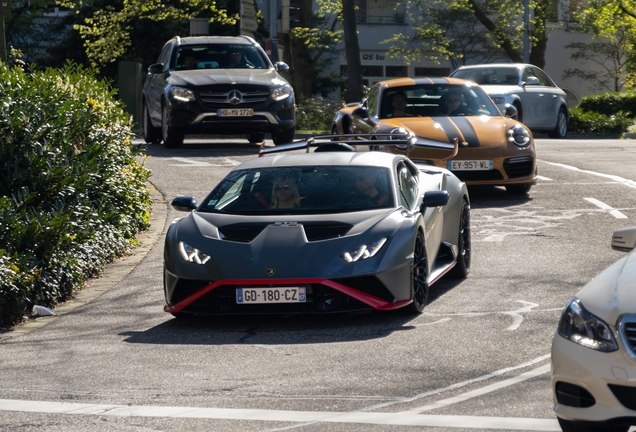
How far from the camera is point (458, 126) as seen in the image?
1623cm

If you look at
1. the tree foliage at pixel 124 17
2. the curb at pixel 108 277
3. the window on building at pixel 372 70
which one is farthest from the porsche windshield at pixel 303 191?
the window on building at pixel 372 70

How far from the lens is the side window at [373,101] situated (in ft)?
57.2

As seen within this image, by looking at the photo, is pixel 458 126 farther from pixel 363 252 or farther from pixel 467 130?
pixel 363 252

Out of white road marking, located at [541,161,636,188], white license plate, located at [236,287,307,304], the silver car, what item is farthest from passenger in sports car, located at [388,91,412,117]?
the silver car

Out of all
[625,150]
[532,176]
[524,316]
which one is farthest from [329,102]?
[524,316]

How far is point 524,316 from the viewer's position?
29.3 ft

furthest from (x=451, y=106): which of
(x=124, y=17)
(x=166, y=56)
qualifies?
(x=124, y=17)

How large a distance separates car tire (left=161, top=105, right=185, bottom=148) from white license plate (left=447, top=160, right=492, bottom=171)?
300 inches

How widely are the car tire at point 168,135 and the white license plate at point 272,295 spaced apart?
1362 cm

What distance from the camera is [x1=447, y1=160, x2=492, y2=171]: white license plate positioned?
1570 centimetres

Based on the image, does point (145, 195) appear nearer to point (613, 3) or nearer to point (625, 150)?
point (625, 150)

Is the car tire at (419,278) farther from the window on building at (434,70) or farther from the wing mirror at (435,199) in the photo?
the window on building at (434,70)

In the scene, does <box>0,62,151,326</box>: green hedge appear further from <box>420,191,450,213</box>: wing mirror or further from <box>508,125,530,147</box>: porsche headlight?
<box>508,125,530,147</box>: porsche headlight

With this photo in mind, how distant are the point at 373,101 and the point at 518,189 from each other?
2.34 metres
